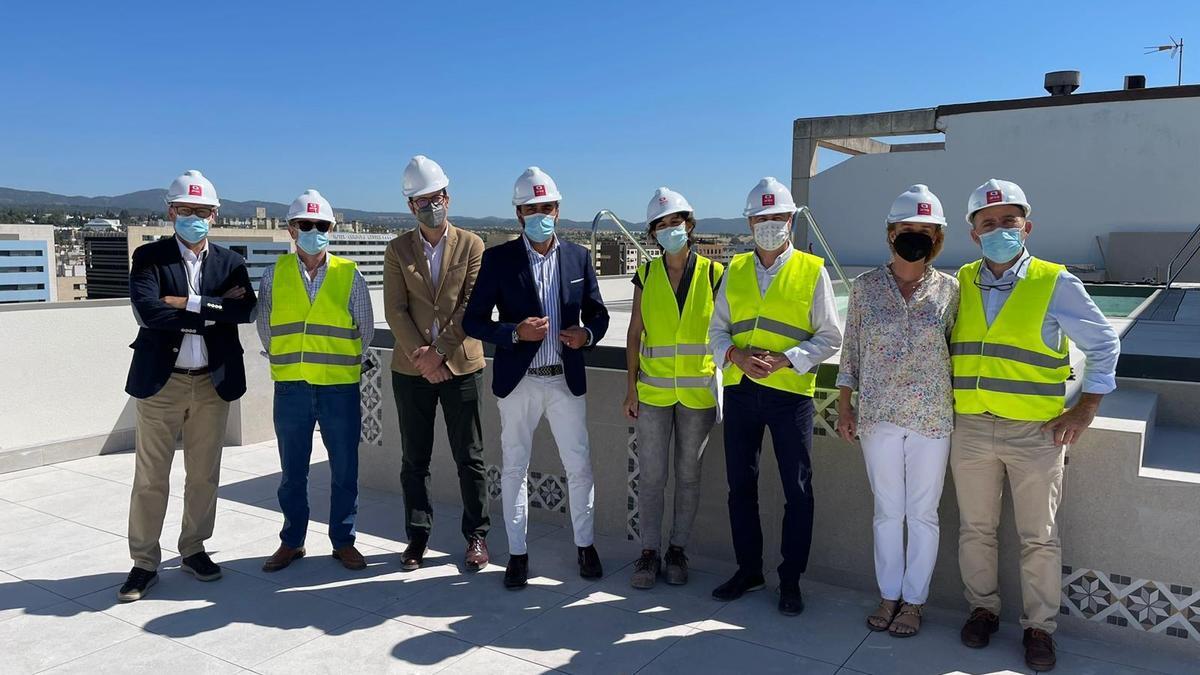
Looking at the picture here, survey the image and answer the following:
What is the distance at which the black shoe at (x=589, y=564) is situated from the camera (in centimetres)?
405

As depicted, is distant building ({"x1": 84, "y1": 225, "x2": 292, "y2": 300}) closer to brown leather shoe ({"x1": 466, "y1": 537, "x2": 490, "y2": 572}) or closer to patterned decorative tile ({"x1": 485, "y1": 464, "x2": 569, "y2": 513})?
patterned decorative tile ({"x1": 485, "y1": 464, "x2": 569, "y2": 513})

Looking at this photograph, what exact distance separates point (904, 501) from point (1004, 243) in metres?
1.11

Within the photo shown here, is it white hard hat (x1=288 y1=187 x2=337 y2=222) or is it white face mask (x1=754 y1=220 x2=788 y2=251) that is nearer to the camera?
white face mask (x1=754 y1=220 x2=788 y2=251)

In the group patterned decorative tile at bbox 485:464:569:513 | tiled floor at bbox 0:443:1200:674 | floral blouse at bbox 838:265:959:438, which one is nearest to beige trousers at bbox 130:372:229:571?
tiled floor at bbox 0:443:1200:674

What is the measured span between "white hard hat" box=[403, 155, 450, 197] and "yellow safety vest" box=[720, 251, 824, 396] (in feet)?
5.03

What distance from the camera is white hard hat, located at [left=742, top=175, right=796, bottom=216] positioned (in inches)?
140

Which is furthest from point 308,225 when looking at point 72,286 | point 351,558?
point 72,286

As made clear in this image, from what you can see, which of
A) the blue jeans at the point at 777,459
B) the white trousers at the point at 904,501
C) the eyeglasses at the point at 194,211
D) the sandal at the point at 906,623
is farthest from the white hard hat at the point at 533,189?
the sandal at the point at 906,623

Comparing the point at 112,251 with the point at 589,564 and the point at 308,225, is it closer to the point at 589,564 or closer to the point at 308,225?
the point at 308,225

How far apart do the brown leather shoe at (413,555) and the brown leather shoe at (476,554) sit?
0.83 feet

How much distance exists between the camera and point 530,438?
399 centimetres

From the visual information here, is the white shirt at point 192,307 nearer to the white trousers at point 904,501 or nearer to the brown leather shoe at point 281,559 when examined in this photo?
the brown leather shoe at point 281,559

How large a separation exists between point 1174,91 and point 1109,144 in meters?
1.69

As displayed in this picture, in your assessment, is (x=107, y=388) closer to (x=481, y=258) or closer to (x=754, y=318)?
(x=481, y=258)
